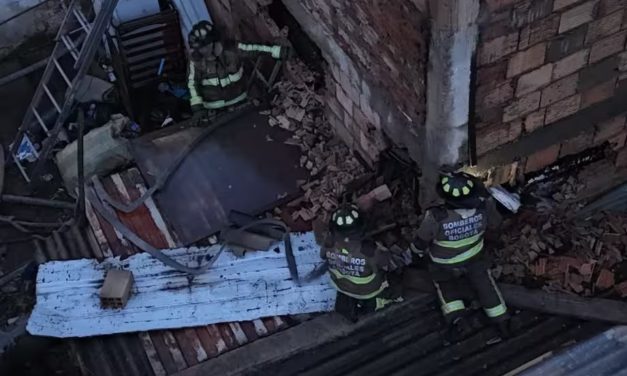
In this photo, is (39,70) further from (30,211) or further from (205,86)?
(205,86)

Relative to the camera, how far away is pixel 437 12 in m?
6.36

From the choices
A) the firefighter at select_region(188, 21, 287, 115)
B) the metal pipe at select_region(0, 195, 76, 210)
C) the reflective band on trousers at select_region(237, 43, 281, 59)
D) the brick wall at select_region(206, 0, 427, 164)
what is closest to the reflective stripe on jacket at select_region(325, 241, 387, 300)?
the brick wall at select_region(206, 0, 427, 164)

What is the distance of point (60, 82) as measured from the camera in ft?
40.8

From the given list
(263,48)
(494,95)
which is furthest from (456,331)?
(263,48)

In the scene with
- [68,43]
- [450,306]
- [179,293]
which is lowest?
[450,306]

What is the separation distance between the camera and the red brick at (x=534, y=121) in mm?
7660

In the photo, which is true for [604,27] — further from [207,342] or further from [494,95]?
[207,342]

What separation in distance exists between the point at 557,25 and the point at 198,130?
453cm

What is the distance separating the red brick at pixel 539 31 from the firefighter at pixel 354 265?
2.04 meters

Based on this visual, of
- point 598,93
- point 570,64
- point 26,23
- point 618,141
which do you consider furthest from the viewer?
point 26,23

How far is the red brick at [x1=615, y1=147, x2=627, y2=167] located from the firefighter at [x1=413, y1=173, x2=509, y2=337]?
68.4 inches

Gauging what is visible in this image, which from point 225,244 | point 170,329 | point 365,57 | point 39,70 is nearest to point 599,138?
point 365,57

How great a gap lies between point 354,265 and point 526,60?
7.64ft

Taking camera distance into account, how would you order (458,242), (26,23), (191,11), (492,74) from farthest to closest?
(26,23), (191,11), (458,242), (492,74)
